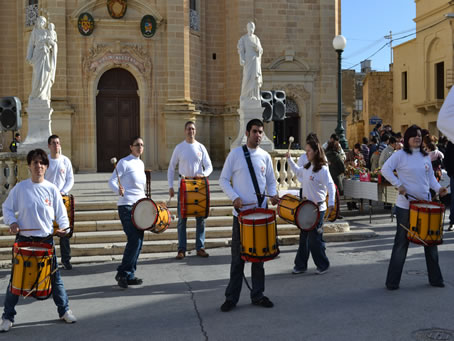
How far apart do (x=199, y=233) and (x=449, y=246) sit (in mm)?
4460

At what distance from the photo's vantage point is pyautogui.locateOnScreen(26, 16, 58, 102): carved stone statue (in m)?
14.6

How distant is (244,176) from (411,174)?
227cm

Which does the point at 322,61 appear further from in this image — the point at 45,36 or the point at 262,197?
the point at 262,197

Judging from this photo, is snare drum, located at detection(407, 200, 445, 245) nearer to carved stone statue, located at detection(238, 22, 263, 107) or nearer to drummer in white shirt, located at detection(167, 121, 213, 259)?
drummer in white shirt, located at detection(167, 121, 213, 259)

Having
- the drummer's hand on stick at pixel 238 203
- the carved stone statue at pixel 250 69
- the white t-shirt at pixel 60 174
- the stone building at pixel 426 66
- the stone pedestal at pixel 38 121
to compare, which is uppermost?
the stone building at pixel 426 66

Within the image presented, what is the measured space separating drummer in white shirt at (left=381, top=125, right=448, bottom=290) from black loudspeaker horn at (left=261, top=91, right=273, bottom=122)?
19.7 ft

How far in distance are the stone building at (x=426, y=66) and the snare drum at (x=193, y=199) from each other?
84.8 ft

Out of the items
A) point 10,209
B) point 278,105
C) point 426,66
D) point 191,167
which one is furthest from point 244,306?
point 426,66

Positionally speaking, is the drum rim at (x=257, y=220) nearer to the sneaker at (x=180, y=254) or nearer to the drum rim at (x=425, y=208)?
the drum rim at (x=425, y=208)

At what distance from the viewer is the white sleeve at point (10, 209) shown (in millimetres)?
6008

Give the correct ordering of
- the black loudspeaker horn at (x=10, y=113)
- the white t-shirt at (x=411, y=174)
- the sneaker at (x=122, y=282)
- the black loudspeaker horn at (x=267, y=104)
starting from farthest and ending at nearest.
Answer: the black loudspeaker horn at (x=10, y=113) < the black loudspeaker horn at (x=267, y=104) < the sneaker at (x=122, y=282) < the white t-shirt at (x=411, y=174)

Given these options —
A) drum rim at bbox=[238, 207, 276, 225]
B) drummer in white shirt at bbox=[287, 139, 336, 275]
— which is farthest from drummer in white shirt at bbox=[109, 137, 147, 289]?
drummer in white shirt at bbox=[287, 139, 336, 275]

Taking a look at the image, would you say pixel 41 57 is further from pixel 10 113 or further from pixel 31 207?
pixel 31 207

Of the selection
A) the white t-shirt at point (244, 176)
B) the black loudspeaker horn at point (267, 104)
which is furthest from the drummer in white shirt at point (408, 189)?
the black loudspeaker horn at point (267, 104)
